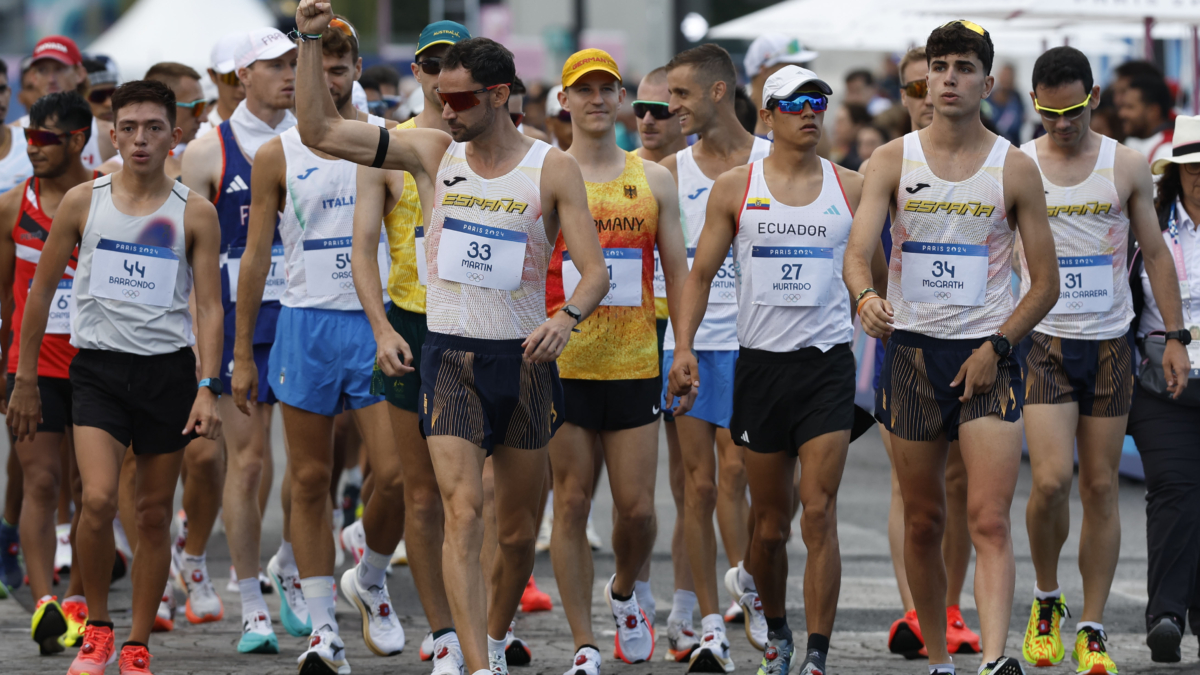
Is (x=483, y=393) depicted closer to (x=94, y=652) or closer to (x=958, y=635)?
(x=94, y=652)

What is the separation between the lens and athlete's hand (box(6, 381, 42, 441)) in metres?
6.57

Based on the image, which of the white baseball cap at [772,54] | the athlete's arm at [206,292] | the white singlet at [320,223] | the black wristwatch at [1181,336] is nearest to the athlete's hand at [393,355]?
the athlete's arm at [206,292]

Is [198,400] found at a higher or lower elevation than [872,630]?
higher

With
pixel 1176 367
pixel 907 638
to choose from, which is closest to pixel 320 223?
pixel 907 638

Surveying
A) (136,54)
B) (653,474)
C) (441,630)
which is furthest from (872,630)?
(136,54)

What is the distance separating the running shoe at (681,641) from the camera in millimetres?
7094

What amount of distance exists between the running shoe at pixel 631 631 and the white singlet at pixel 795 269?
4.17ft

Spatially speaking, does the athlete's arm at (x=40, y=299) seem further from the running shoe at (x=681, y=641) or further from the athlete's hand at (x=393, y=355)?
the running shoe at (x=681, y=641)

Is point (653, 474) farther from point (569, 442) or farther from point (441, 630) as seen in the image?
point (441, 630)

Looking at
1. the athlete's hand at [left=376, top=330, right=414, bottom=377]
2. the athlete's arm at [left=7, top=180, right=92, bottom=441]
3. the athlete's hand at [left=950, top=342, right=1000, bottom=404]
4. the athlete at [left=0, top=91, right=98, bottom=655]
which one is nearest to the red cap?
the athlete at [left=0, top=91, right=98, bottom=655]

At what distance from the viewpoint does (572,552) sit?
6.58 metres

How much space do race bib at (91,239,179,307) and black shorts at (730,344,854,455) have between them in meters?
2.30

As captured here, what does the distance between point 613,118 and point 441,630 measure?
6.98 ft

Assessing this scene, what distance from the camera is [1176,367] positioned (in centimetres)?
→ 676
